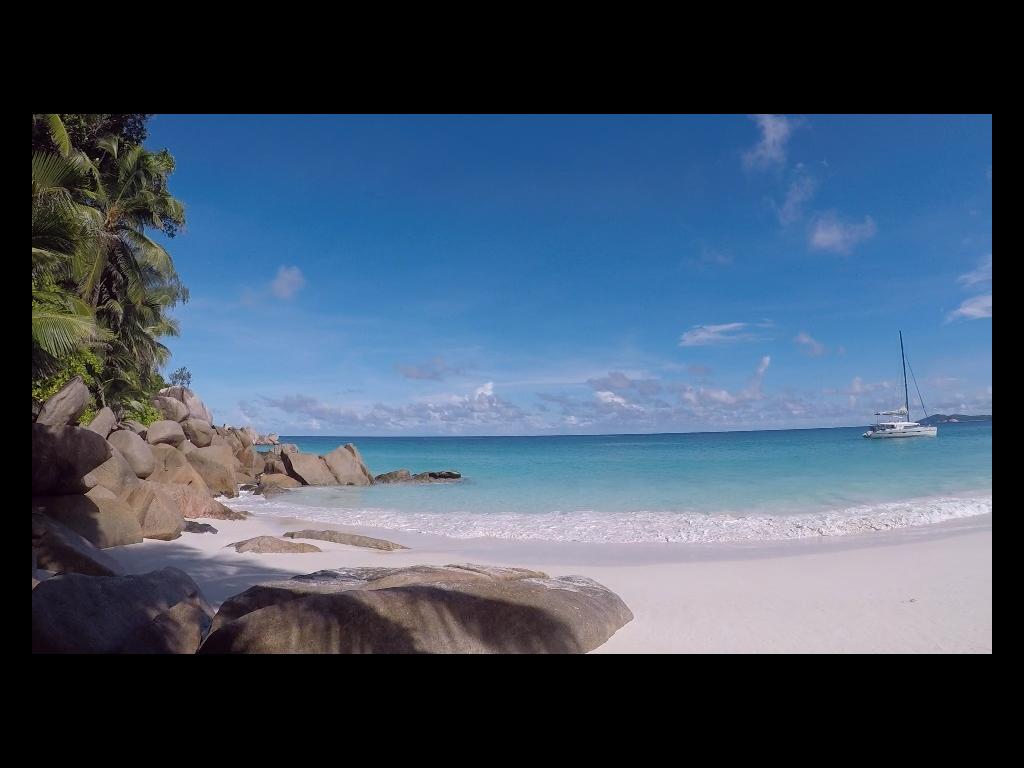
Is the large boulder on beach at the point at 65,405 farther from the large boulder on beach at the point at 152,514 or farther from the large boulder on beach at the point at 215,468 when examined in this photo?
the large boulder on beach at the point at 215,468

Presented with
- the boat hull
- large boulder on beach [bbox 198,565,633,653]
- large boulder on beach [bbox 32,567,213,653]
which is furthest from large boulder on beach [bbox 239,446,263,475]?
the boat hull

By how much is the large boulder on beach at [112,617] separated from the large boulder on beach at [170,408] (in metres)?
25.1

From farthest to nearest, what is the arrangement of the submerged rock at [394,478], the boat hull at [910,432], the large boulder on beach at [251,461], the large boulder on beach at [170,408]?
the boat hull at [910,432], the submerged rock at [394,478], the large boulder on beach at [251,461], the large boulder on beach at [170,408]

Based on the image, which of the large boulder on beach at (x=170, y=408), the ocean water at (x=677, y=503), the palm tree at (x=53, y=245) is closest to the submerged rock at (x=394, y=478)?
the ocean water at (x=677, y=503)

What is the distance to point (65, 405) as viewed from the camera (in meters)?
10.9

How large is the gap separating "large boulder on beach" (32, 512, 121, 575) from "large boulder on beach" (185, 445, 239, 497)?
14.2 m

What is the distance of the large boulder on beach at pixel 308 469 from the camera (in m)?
26.2

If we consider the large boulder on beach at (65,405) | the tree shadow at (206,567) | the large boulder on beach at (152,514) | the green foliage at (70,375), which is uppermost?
the green foliage at (70,375)

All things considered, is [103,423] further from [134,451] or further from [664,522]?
[664,522]

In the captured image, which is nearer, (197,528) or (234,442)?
(197,528)

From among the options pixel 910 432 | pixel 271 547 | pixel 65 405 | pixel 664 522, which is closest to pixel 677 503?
pixel 664 522

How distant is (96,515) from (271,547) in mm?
2648
